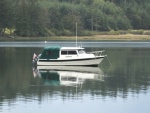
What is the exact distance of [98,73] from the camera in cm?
4769

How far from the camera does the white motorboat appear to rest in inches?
2159

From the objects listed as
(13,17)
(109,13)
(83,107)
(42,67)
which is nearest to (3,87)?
(83,107)

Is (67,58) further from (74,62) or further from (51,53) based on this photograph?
(51,53)

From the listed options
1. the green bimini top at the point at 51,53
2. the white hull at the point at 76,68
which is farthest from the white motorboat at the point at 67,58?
the white hull at the point at 76,68

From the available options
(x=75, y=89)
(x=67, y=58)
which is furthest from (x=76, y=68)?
(x=75, y=89)

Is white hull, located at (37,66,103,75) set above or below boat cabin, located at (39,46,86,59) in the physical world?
below

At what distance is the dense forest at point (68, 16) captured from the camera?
147m

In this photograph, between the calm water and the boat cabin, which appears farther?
the boat cabin

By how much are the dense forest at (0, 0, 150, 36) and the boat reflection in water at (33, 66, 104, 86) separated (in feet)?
301

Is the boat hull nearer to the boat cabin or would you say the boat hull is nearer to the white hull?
the boat cabin

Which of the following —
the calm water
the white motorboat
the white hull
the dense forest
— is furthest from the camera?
the dense forest

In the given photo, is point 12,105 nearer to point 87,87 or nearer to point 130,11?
point 87,87

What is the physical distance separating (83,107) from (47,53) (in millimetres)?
26369

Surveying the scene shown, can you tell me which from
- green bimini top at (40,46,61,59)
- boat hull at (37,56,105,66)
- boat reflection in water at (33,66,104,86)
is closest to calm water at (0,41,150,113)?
boat reflection in water at (33,66,104,86)
